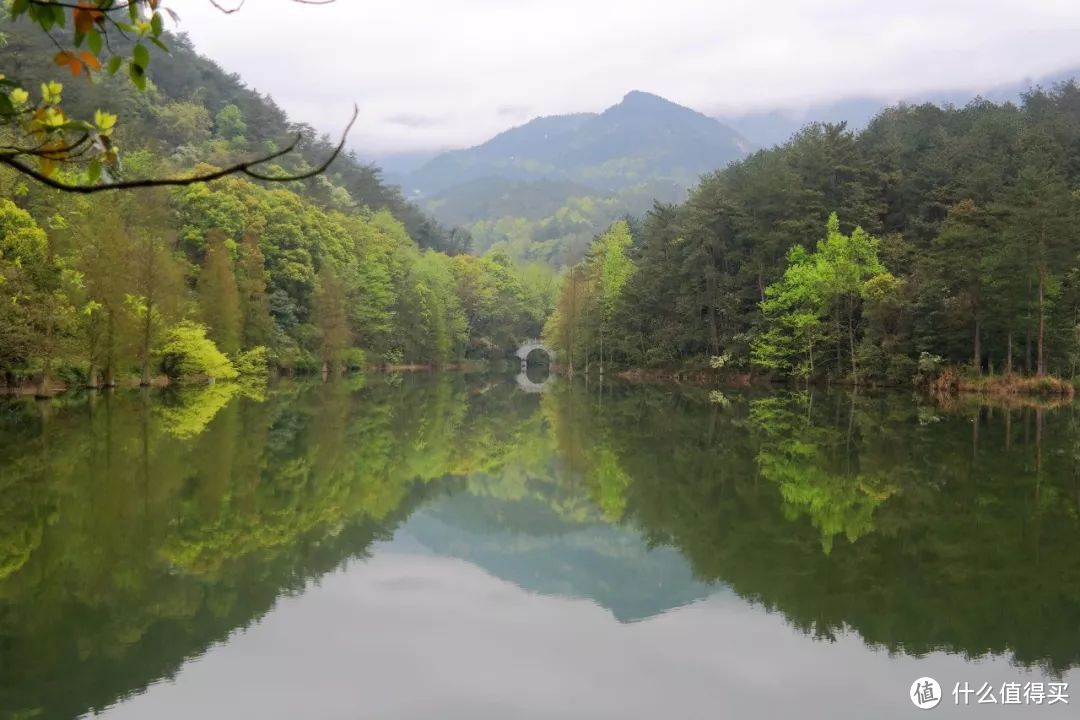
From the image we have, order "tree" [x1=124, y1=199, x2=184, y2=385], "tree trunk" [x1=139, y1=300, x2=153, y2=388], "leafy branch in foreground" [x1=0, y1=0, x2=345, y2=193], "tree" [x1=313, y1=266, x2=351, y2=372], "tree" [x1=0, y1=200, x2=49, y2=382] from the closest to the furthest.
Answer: "leafy branch in foreground" [x1=0, y1=0, x2=345, y2=193] < "tree" [x1=0, y1=200, x2=49, y2=382] < "tree" [x1=124, y1=199, x2=184, y2=385] < "tree trunk" [x1=139, y1=300, x2=153, y2=388] < "tree" [x1=313, y1=266, x2=351, y2=372]

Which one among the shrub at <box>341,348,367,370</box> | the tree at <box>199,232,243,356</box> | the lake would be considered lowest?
the shrub at <box>341,348,367,370</box>

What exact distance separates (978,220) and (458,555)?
33.4 meters

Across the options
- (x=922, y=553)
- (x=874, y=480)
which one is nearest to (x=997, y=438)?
Result: (x=874, y=480)

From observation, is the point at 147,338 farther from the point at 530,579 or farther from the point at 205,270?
the point at 530,579

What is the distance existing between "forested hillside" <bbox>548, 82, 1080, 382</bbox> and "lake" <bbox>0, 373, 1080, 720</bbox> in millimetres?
19137

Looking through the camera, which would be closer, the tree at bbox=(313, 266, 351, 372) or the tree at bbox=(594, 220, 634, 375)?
the tree at bbox=(313, 266, 351, 372)

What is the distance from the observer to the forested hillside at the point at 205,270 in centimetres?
2745

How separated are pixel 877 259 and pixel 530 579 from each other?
36359 millimetres

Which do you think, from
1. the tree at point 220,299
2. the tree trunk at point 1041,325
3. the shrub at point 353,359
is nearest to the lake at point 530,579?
the tree trunk at point 1041,325

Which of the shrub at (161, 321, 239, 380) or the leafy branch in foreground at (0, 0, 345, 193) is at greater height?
the leafy branch in foreground at (0, 0, 345, 193)

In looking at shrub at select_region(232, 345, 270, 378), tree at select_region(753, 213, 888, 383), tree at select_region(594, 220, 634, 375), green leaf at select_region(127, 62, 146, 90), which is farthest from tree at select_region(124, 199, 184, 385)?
green leaf at select_region(127, 62, 146, 90)

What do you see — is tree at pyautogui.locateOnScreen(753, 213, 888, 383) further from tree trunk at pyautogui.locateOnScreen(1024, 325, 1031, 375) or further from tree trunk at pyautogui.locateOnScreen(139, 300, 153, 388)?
tree trunk at pyautogui.locateOnScreen(139, 300, 153, 388)

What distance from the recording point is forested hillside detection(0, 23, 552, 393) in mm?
27453

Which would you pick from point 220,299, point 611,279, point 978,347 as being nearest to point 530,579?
point 978,347
